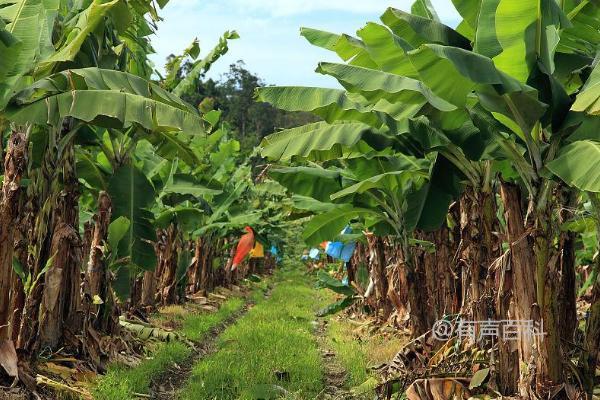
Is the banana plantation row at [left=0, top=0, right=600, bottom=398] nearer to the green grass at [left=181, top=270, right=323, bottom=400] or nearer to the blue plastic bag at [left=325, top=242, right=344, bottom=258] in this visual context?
the green grass at [left=181, top=270, right=323, bottom=400]

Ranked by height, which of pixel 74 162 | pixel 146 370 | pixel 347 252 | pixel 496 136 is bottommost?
pixel 146 370

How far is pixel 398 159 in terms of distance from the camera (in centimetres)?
677

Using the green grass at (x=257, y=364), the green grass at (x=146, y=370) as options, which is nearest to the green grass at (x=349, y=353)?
the green grass at (x=257, y=364)

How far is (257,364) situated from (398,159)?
9.61ft

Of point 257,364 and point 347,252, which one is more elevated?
point 347,252

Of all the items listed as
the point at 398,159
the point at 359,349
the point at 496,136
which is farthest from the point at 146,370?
the point at 496,136

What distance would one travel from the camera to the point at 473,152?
503 cm

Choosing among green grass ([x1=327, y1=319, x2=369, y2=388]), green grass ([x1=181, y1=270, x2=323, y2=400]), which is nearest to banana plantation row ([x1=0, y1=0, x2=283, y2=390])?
green grass ([x1=181, y1=270, x2=323, y2=400])

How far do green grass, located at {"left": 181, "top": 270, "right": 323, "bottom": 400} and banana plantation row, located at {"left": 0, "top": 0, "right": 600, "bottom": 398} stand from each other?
3.77 feet

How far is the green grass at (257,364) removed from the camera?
21.2 feet

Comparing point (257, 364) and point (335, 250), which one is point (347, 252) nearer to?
point (335, 250)

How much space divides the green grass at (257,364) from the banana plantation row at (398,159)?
115 cm

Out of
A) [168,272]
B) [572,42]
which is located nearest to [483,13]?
[572,42]

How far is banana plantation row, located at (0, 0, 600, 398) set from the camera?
14.9 feet
